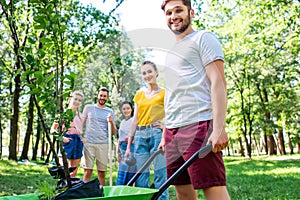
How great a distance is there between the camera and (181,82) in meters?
1.95

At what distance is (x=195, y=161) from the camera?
1.83 m

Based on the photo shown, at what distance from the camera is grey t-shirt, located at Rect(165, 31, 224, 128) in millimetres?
1899

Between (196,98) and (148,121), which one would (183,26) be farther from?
(148,121)

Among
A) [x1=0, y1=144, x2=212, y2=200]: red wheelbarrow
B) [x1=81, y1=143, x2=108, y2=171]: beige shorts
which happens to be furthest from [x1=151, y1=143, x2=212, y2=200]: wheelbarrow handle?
[x1=81, y1=143, x2=108, y2=171]: beige shorts

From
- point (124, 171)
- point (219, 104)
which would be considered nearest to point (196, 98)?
point (219, 104)

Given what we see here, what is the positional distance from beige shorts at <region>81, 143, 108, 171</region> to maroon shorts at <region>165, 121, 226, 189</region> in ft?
5.63

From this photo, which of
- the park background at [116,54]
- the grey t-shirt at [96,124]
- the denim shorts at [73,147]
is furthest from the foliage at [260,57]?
the grey t-shirt at [96,124]

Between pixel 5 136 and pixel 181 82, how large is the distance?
2066 inches

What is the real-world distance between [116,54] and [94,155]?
2.13 m

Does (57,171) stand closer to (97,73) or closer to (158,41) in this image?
(97,73)

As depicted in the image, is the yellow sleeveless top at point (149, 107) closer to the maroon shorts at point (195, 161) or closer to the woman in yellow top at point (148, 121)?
the woman in yellow top at point (148, 121)

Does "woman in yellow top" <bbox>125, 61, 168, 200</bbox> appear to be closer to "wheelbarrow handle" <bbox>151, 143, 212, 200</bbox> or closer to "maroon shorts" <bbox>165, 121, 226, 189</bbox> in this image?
"maroon shorts" <bbox>165, 121, 226, 189</bbox>

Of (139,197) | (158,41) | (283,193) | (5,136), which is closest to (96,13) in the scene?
(283,193)

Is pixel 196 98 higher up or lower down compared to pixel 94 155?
higher up
